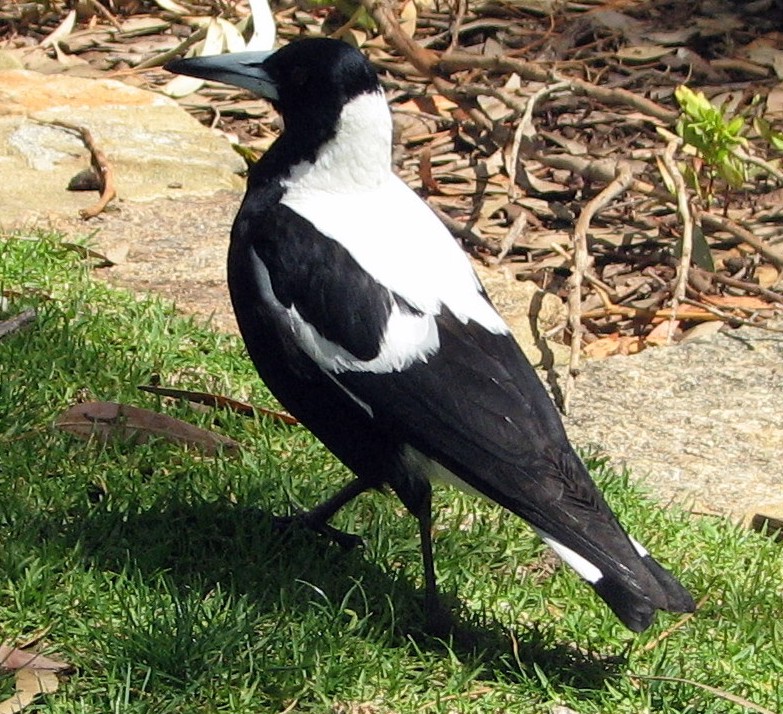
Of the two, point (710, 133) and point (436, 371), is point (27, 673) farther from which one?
point (710, 133)

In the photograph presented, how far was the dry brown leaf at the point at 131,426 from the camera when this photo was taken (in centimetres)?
322

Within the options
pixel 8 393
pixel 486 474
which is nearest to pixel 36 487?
pixel 8 393

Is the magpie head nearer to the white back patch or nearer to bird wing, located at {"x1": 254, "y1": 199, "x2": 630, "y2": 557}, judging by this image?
the white back patch

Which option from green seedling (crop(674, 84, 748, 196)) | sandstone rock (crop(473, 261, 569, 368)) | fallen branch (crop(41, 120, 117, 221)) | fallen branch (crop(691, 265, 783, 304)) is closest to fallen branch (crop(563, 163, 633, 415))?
sandstone rock (crop(473, 261, 569, 368))

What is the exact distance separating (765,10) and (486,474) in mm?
3971

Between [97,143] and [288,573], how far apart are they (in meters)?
2.43

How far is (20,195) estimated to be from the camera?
4.61 metres

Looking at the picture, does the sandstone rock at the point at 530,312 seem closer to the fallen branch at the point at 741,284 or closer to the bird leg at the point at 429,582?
the fallen branch at the point at 741,284

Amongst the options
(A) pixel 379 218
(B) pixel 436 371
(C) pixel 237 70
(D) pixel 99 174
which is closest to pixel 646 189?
(D) pixel 99 174

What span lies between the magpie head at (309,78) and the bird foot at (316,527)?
770 mm

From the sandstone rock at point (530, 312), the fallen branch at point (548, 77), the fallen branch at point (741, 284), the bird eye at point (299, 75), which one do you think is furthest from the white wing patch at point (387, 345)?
the fallen branch at point (548, 77)

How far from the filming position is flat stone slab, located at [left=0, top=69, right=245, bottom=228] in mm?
4668

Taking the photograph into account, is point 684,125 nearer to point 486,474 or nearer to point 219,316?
point 219,316

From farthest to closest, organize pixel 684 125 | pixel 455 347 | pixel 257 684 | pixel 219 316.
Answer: pixel 684 125 → pixel 219 316 → pixel 455 347 → pixel 257 684
